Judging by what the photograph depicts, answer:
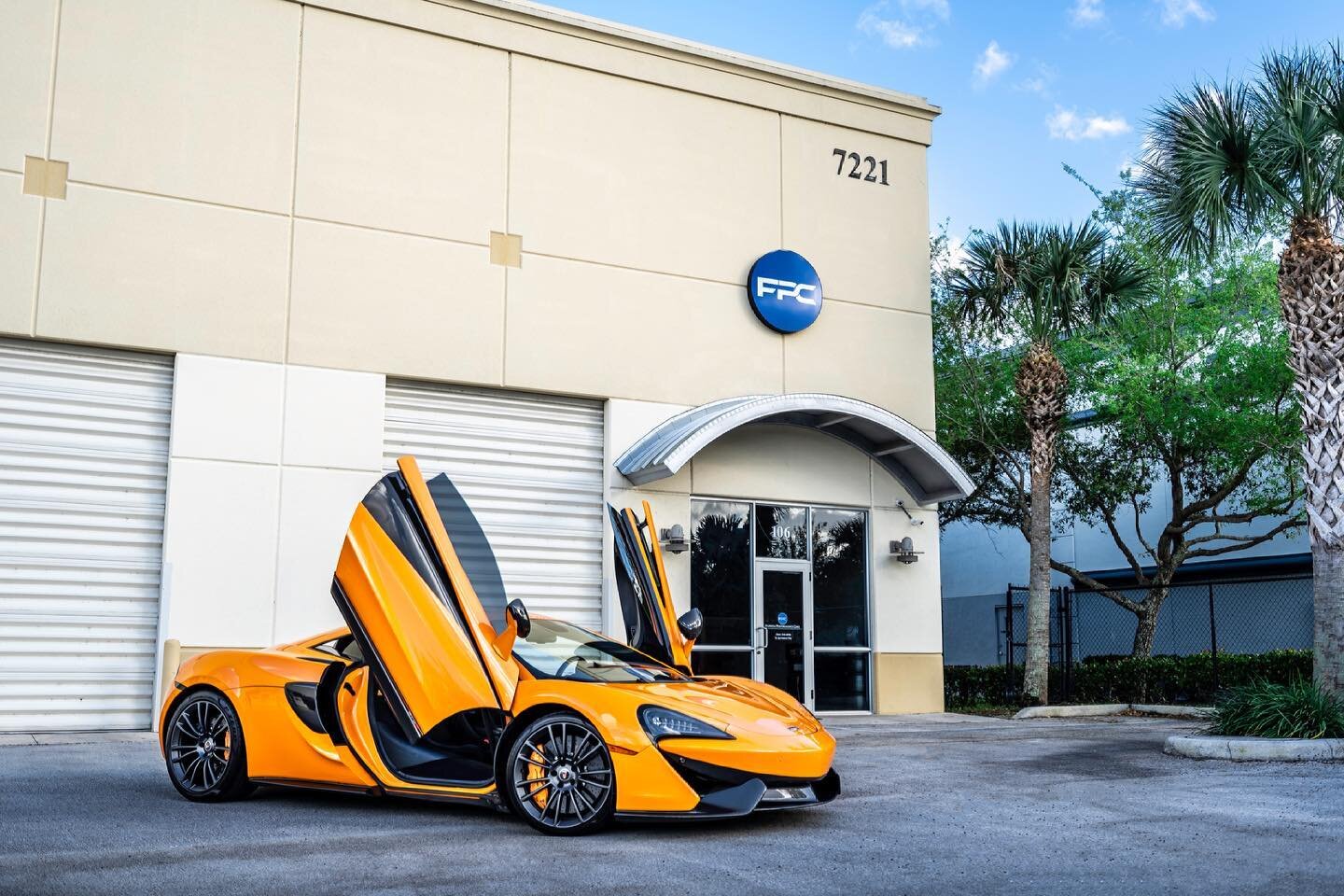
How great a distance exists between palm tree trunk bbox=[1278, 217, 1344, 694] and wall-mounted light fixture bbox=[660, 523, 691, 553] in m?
7.13

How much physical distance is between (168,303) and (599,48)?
6.47 metres

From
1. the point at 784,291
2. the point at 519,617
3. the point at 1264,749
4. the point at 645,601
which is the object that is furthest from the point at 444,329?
the point at 1264,749

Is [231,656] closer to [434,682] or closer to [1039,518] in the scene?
[434,682]

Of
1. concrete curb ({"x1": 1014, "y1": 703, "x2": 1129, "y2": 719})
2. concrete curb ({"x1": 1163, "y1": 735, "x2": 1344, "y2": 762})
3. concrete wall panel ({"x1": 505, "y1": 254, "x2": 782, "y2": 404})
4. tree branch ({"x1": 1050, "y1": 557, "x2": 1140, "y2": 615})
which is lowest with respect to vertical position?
concrete curb ({"x1": 1014, "y1": 703, "x2": 1129, "y2": 719})

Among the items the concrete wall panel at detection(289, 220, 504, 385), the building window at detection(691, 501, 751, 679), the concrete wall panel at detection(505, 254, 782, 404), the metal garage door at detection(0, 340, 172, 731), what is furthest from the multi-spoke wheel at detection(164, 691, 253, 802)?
the building window at detection(691, 501, 751, 679)

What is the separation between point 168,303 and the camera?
1380 centimetres

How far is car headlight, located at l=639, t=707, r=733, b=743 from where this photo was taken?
638 centimetres

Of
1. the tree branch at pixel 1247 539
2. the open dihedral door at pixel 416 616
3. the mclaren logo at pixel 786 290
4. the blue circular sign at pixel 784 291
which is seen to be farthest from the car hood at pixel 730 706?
the tree branch at pixel 1247 539

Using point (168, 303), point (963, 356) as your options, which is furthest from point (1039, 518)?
point (168, 303)

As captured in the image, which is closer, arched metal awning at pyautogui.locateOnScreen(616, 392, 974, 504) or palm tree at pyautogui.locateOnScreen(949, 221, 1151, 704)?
arched metal awning at pyautogui.locateOnScreen(616, 392, 974, 504)

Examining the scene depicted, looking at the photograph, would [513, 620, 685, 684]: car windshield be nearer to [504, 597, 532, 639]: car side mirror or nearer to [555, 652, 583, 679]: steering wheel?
[555, 652, 583, 679]: steering wheel

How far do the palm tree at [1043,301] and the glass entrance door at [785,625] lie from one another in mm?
3602

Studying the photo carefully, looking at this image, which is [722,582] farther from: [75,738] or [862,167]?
[75,738]

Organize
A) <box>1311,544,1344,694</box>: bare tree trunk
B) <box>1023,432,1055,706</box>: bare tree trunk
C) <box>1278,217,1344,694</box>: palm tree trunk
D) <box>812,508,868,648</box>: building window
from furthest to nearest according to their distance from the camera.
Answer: <box>1023,432,1055,706</box>: bare tree trunk < <box>812,508,868,648</box>: building window < <box>1278,217,1344,694</box>: palm tree trunk < <box>1311,544,1344,694</box>: bare tree trunk
